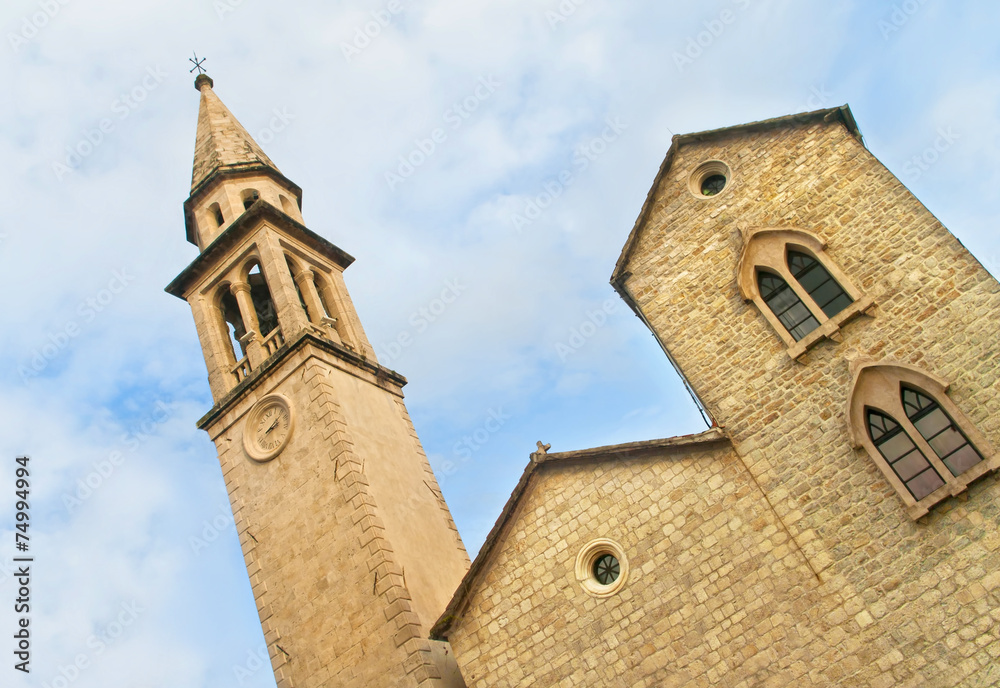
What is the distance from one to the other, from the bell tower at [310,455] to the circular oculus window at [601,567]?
11.6ft

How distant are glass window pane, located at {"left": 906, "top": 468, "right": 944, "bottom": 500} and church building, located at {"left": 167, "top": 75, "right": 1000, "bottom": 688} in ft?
0.17

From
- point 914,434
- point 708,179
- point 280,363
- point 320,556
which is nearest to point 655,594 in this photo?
point 914,434

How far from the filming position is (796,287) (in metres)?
13.7

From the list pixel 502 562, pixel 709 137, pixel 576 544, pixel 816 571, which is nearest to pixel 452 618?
pixel 502 562

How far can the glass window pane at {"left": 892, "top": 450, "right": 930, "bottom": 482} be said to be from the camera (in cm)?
1180

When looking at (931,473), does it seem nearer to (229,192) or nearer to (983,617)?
(983,617)

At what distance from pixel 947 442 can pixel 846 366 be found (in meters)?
1.84

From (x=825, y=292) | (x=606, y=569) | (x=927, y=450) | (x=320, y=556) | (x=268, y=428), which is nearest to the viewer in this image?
(x=927, y=450)

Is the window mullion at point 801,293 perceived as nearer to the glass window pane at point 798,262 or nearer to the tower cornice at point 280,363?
the glass window pane at point 798,262

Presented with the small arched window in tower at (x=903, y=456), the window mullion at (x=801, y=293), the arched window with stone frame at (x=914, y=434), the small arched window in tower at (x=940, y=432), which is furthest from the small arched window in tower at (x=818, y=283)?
the small arched window in tower at (x=903, y=456)

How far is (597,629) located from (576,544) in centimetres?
147

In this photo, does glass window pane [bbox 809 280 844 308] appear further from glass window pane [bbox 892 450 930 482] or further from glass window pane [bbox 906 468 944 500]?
glass window pane [bbox 906 468 944 500]

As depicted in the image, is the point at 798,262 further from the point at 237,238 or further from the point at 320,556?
the point at 237,238

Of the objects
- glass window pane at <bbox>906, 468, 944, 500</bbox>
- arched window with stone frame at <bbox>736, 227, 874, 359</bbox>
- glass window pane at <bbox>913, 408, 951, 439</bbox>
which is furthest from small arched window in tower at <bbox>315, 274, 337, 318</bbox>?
glass window pane at <bbox>906, 468, 944, 500</bbox>
